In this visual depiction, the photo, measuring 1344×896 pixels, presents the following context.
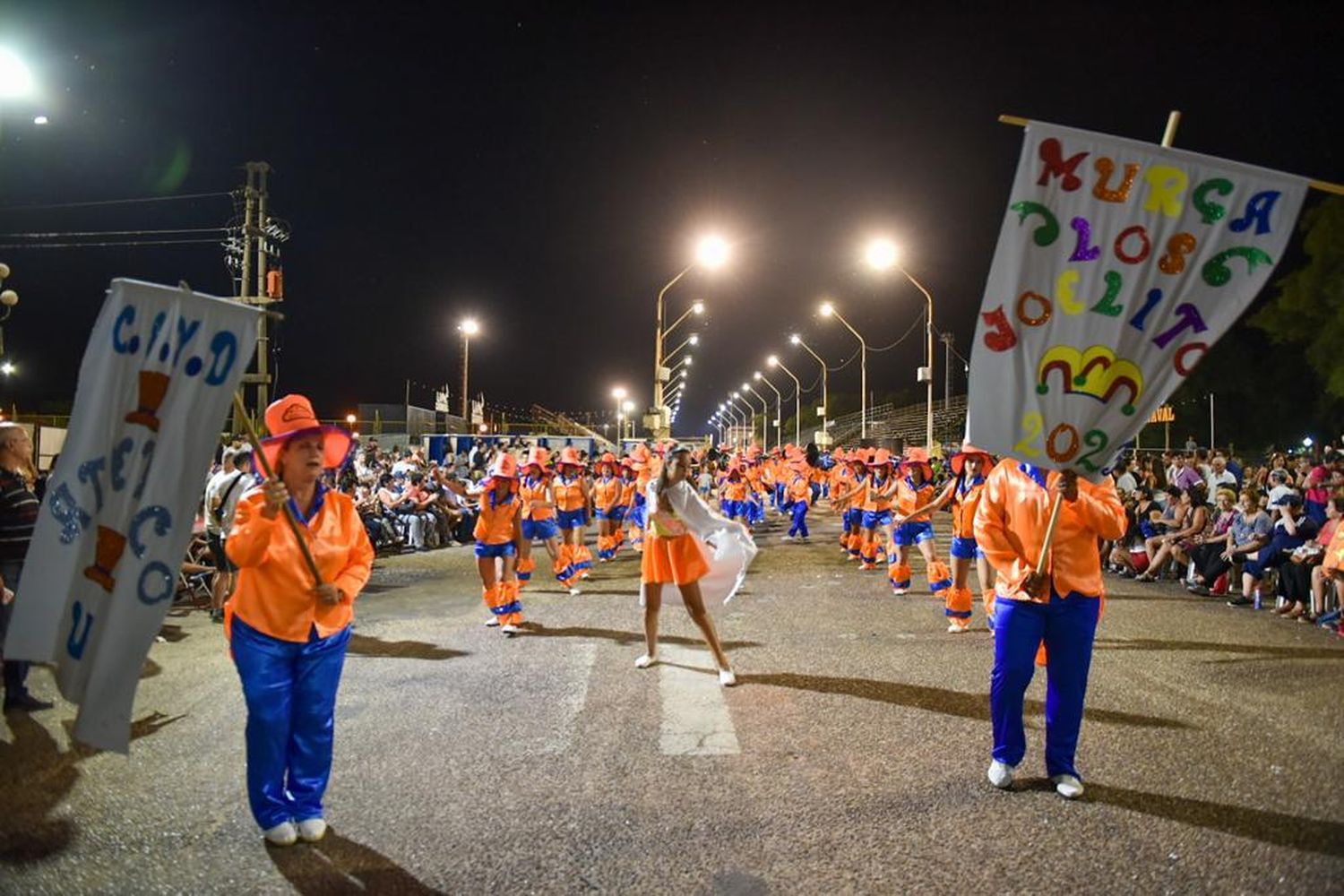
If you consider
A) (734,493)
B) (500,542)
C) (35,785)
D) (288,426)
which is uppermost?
(288,426)

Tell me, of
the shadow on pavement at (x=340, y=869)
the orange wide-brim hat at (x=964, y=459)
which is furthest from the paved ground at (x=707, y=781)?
the orange wide-brim hat at (x=964, y=459)

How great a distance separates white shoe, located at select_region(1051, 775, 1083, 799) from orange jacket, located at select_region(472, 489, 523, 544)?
5736mm

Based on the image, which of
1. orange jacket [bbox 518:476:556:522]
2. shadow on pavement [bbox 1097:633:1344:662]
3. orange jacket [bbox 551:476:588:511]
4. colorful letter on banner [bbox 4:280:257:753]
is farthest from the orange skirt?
orange jacket [bbox 551:476:588:511]

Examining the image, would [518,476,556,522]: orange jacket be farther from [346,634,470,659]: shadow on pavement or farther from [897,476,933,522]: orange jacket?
[897,476,933,522]: orange jacket

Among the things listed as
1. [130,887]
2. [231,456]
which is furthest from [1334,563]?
[231,456]

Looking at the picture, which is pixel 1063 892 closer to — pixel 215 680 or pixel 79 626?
pixel 79 626

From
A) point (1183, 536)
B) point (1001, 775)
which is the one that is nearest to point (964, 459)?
point (1001, 775)

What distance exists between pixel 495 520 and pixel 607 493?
7.39 metres

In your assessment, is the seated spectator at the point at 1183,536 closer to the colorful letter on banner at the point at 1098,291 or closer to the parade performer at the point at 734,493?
the colorful letter on banner at the point at 1098,291

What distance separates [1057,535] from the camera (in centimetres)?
445

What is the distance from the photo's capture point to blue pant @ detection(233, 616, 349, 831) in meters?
3.80

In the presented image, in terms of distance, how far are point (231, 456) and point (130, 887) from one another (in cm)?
692

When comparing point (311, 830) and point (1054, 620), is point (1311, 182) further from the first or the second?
point (311, 830)

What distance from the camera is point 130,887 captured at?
3.52 meters
